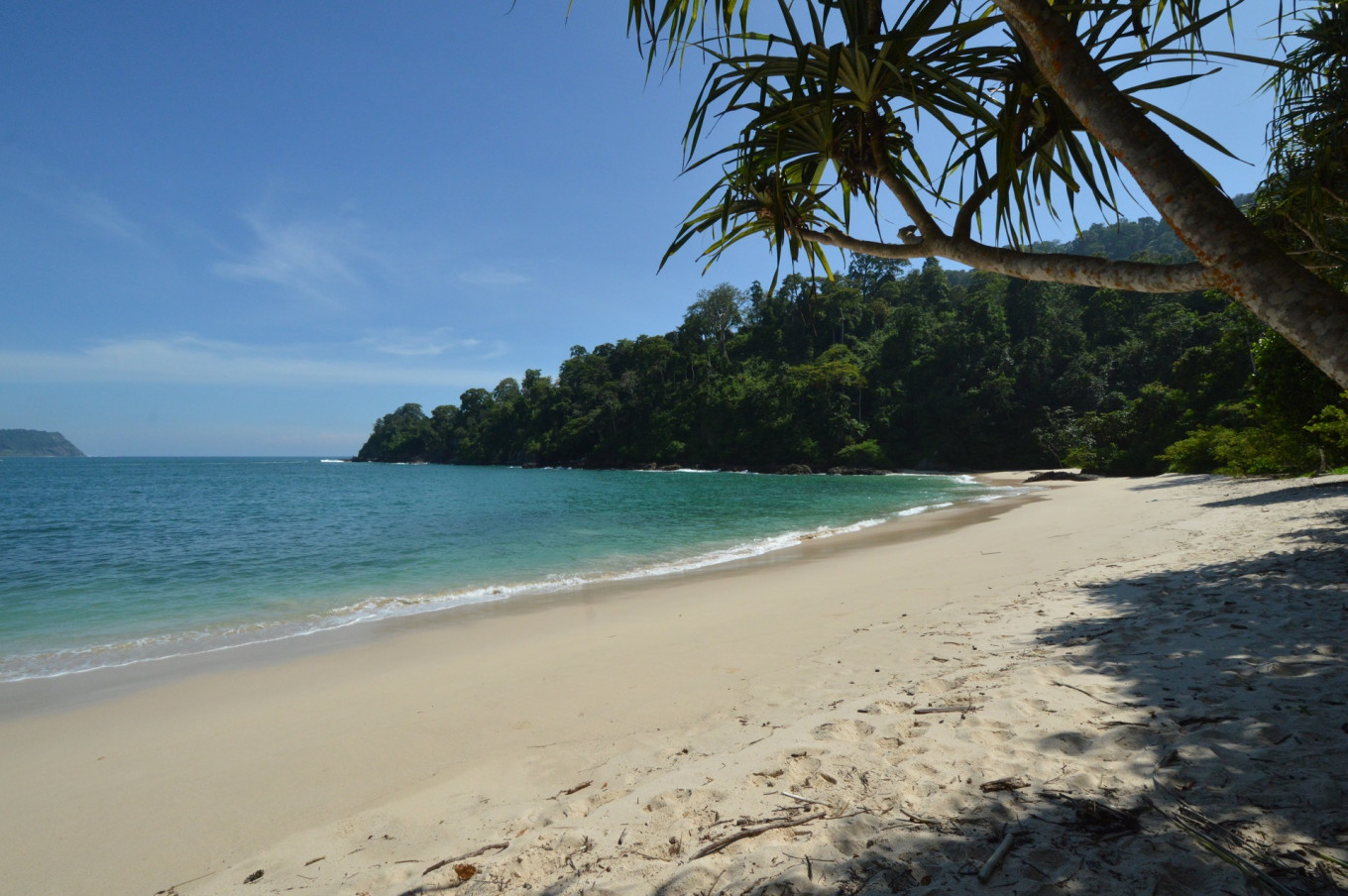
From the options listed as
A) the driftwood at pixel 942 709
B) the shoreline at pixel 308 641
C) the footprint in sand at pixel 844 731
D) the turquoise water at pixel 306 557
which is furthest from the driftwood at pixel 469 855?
the turquoise water at pixel 306 557

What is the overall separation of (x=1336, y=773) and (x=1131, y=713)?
73 cm

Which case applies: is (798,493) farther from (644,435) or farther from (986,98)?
(644,435)

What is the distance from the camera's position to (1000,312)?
57.0 meters

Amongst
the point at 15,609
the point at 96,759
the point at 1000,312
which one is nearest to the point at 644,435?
the point at 1000,312

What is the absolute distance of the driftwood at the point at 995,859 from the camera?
1.70 meters

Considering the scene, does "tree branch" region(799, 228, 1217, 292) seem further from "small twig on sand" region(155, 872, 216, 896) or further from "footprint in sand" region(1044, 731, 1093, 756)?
"small twig on sand" region(155, 872, 216, 896)

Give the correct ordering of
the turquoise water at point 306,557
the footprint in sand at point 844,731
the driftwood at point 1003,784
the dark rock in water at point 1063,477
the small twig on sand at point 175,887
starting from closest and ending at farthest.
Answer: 1. the driftwood at point 1003,784
2. the small twig on sand at point 175,887
3. the footprint in sand at point 844,731
4. the turquoise water at point 306,557
5. the dark rock in water at point 1063,477

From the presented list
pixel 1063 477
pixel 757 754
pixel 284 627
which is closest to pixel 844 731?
pixel 757 754

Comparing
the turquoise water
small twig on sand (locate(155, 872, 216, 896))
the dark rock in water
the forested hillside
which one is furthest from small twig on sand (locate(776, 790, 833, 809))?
the dark rock in water

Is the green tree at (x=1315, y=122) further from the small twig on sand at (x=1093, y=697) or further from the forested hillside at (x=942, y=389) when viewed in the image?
the forested hillside at (x=942, y=389)

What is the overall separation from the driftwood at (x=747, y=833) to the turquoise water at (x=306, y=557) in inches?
273

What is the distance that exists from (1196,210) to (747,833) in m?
2.18

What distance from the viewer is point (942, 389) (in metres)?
55.2

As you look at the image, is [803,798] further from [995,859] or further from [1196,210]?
[1196,210]
